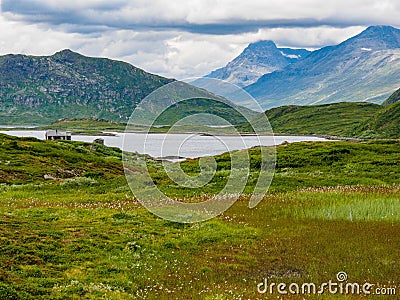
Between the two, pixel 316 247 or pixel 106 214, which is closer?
pixel 316 247

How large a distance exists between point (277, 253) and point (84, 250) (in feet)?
26.4

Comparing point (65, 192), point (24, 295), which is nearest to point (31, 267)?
point (24, 295)

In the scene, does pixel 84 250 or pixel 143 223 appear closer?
pixel 84 250

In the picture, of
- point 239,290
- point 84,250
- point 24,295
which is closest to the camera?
point 24,295

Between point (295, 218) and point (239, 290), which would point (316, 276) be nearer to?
point (239, 290)

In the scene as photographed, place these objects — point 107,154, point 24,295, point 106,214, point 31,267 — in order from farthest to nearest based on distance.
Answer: point 107,154
point 106,214
point 31,267
point 24,295

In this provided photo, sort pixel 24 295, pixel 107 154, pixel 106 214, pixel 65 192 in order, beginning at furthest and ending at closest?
pixel 107 154 → pixel 65 192 → pixel 106 214 → pixel 24 295

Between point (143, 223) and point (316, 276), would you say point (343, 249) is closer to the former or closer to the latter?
point (316, 276)

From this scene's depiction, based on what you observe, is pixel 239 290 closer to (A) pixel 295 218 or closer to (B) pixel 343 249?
(B) pixel 343 249

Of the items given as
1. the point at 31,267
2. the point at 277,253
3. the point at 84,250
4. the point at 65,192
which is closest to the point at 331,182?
the point at 65,192

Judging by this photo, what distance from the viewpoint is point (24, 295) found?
15.2 m

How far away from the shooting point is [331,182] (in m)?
47.8

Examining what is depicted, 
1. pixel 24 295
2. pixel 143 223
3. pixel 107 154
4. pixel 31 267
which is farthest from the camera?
pixel 107 154

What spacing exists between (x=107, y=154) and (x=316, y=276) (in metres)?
89.9
